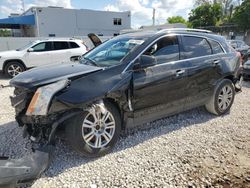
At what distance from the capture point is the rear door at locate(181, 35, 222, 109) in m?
4.27

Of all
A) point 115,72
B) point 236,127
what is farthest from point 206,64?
point 115,72

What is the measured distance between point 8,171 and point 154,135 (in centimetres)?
237

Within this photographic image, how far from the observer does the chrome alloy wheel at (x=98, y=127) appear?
3205mm

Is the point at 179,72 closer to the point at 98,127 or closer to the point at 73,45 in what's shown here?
the point at 98,127

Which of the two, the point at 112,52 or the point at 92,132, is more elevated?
the point at 112,52

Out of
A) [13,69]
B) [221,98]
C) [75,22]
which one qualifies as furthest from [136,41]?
[75,22]

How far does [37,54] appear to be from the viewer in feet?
33.4

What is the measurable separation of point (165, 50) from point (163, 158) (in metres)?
1.83

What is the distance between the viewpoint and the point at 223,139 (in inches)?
156

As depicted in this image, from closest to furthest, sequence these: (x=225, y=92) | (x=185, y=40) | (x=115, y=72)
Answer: (x=115, y=72)
(x=185, y=40)
(x=225, y=92)

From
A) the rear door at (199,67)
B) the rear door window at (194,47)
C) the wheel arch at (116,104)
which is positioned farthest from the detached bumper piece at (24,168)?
the rear door window at (194,47)

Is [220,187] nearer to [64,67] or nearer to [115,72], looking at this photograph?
[115,72]

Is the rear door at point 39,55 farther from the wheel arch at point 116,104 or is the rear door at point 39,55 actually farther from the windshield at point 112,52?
the wheel arch at point 116,104

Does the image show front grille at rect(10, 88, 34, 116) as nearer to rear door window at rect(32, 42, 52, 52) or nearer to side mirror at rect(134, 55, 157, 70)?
side mirror at rect(134, 55, 157, 70)
